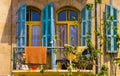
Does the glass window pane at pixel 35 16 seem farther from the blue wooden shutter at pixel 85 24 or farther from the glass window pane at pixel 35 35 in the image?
the blue wooden shutter at pixel 85 24

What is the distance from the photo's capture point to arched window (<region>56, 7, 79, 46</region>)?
2381 centimetres

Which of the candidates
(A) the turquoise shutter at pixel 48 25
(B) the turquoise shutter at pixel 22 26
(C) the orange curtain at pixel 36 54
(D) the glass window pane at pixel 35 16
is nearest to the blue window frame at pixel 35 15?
(D) the glass window pane at pixel 35 16

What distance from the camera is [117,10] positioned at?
23422 millimetres

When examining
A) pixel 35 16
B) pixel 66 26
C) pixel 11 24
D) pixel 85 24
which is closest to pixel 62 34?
pixel 66 26

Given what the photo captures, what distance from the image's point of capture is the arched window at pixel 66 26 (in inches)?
938

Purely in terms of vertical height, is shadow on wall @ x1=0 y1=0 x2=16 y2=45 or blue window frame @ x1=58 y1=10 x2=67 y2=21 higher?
blue window frame @ x1=58 y1=10 x2=67 y2=21

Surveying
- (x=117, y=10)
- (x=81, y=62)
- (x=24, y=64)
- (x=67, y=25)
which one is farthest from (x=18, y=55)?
(x=81, y=62)

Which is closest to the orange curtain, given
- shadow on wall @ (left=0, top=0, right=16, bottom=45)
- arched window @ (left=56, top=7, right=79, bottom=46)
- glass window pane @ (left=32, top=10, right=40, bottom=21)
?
arched window @ (left=56, top=7, right=79, bottom=46)

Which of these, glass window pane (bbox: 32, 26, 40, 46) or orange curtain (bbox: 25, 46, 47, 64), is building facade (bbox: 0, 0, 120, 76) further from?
orange curtain (bbox: 25, 46, 47, 64)

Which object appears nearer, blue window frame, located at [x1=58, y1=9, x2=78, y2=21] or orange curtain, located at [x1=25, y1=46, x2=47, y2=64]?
orange curtain, located at [x1=25, y1=46, x2=47, y2=64]

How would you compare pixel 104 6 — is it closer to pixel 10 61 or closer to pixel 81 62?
pixel 10 61

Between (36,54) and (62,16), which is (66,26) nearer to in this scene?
(62,16)

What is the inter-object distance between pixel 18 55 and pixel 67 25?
2.08 m

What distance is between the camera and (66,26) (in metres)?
23.9
